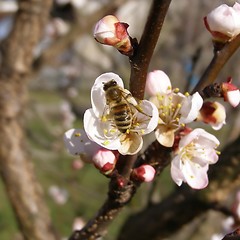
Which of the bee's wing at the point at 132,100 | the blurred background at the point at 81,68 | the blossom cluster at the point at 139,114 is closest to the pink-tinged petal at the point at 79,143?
the blossom cluster at the point at 139,114

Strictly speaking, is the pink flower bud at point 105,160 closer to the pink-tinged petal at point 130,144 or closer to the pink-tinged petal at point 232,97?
the pink-tinged petal at point 130,144

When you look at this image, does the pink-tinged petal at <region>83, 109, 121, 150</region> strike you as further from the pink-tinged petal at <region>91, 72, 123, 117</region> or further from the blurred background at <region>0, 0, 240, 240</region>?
the blurred background at <region>0, 0, 240, 240</region>

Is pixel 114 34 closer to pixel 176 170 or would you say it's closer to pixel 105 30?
pixel 105 30

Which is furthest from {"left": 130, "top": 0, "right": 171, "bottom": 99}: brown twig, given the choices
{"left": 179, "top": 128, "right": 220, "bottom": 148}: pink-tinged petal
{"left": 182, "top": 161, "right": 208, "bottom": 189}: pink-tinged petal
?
{"left": 182, "top": 161, "right": 208, "bottom": 189}: pink-tinged petal

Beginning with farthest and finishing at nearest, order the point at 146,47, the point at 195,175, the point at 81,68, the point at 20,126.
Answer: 1. the point at 81,68
2. the point at 20,126
3. the point at 195,175
4. the point at 146,47

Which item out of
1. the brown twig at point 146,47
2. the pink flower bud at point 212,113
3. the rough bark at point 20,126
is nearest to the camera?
the brown twig at point 146,47

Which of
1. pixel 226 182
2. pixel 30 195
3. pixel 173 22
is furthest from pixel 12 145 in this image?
pixel 173 22

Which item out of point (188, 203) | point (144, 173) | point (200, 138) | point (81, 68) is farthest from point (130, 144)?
point (81, 68)
